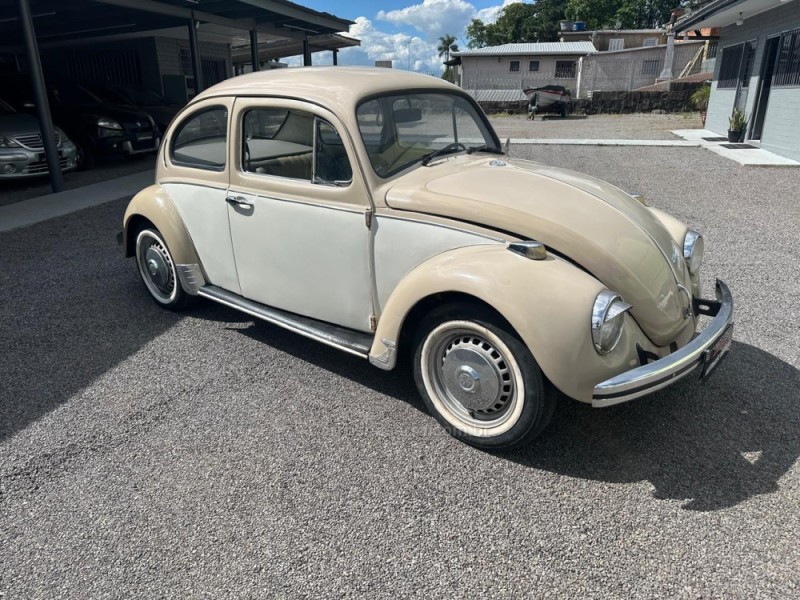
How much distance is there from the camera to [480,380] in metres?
2.77

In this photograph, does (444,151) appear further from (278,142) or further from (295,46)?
(295,46)

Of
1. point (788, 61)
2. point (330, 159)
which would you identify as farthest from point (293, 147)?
point (788, 61)

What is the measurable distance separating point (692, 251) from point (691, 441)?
3.75 feet

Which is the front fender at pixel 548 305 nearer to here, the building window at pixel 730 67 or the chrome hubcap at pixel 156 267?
the chrome hubcap at pixel 156 267

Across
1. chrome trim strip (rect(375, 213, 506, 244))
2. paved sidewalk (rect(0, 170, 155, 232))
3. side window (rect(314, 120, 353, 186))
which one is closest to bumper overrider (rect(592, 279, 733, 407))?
chrome trim strip (rect(375, 213, 506, 244))

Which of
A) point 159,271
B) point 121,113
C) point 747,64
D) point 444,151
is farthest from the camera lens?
point 747,64

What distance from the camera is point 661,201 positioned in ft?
27.6

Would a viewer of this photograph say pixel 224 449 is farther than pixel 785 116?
No

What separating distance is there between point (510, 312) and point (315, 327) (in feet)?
4.48

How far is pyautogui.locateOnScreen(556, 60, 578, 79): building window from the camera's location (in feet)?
127

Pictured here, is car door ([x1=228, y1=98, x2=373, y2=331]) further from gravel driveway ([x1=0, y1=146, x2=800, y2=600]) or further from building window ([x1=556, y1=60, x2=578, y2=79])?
building window ([x1=556, y1=60, x2=578, y2=79])

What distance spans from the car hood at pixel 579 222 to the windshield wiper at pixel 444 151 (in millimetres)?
188

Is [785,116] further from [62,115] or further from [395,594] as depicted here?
[62,115]

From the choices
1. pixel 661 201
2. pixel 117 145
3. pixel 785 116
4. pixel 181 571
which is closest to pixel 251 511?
pixel 181 571
